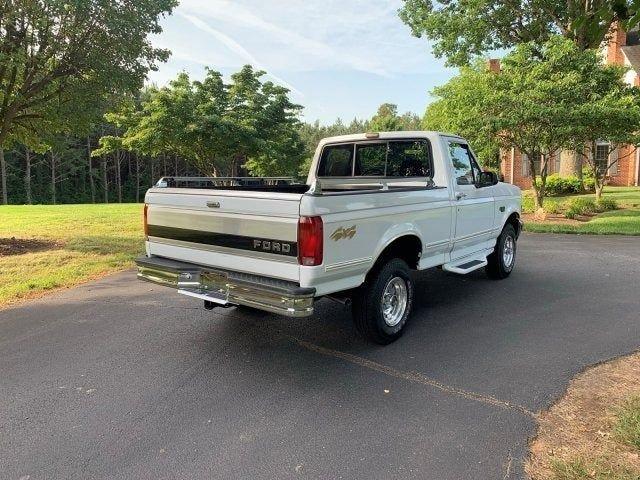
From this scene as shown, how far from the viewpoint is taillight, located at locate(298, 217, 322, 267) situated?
3.74m

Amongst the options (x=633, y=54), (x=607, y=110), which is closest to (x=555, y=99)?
(x=607, y=110)

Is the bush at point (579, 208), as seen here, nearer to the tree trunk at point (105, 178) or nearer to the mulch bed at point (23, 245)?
the mulch bed at point (23, 245)

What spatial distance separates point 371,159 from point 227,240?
277 cm

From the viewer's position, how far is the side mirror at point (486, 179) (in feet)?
21.1

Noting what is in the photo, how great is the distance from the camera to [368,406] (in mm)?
3574

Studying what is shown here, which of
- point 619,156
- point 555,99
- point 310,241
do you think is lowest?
point 310,241

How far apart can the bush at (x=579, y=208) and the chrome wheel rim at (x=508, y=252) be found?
9043 mm


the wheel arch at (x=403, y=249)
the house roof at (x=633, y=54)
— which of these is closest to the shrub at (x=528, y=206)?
the house roof at (x=633, y=54)

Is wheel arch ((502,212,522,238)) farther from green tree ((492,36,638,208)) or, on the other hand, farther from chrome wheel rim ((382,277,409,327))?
green tree ((492,36,638,208))

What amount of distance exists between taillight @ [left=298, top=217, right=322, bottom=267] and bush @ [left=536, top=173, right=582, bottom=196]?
21.8 meters

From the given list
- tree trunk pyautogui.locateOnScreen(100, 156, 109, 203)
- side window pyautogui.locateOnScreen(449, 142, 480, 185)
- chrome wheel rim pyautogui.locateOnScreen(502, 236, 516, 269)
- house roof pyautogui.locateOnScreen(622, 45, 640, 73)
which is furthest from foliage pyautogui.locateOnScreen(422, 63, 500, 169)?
tree trunk pyautogui.locateOnScreen(100, 156, 109, 203)

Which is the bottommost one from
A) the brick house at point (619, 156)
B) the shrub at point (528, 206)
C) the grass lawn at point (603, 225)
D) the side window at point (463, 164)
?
the grass lawn at point (603, 225)

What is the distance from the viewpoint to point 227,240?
4.30 metres

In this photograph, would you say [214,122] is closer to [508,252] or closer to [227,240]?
[508,252]
